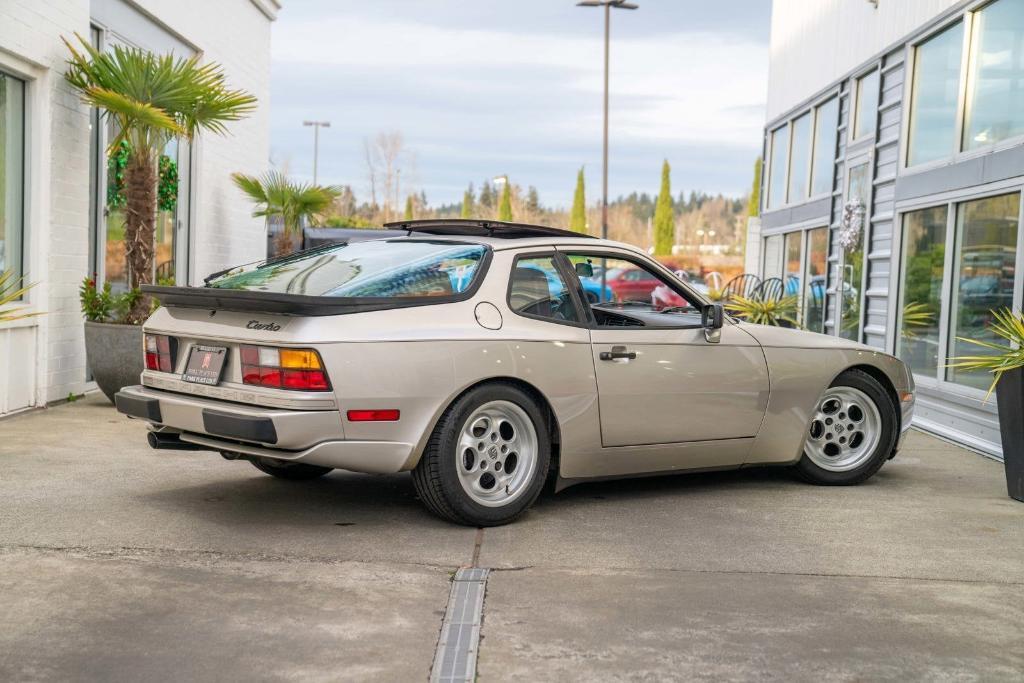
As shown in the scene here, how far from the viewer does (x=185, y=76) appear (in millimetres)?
10477

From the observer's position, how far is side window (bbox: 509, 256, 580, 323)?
582 centimetres

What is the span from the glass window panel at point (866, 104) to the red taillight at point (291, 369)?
9.15 meters

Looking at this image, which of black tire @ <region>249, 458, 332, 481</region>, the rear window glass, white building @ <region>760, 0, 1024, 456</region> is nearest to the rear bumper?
the rear window glass

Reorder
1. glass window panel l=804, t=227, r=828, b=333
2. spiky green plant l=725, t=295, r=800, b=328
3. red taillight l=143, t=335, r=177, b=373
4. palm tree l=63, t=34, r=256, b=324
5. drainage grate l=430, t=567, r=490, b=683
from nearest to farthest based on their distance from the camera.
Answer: drainage grate l=430, t=567, r=490, b=683
red taillight l=143, t=335, r=177, b=373
palm tree l=63, t=34, r=256, b=324
glass window panel l=804, t=227, r=828, b=333
spiky green plant l=725, t=295, r=800, b=328

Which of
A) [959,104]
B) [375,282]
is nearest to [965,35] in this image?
[959,104]

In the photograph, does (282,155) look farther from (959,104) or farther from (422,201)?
(959,104)

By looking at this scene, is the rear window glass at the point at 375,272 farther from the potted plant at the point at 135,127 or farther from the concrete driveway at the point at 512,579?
the potted plant at the point at 135,127

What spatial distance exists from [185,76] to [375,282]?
5.84m

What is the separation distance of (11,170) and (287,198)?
8.47 meters

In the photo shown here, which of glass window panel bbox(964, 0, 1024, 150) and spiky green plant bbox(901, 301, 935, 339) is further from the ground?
glass window panel bbox(964, 0, 1024, 150)

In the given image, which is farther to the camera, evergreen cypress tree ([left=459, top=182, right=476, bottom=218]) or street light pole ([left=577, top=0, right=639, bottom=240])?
evergreen cypress tree ([left=459, top=182, right=476, bottom=218])

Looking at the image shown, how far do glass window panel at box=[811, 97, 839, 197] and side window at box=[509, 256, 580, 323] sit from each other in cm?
921

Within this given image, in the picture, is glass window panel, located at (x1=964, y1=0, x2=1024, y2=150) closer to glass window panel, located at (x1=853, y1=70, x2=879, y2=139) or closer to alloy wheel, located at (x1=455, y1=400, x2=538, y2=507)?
glass window panel, located at (x1=853, y1=70, x2=879, y2=139)

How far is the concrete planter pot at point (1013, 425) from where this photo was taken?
265 inches
